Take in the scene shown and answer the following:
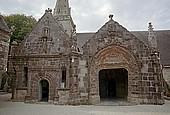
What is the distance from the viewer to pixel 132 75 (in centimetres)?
1263

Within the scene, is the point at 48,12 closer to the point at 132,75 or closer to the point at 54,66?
the point at 54,66

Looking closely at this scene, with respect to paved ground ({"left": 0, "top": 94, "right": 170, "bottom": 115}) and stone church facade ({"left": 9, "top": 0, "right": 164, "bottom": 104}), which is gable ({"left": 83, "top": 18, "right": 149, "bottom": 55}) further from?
paved ground ({"left": 0, "top": 94, "right": 170, "bottom": 115})

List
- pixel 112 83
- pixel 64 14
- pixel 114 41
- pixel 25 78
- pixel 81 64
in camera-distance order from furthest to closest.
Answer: pixel 64 14 < pixel 112 83 < pixel 25 78 < pixel 114 41 < pixel 81 64

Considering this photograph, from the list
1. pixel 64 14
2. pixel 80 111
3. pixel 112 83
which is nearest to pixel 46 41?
pixel 80 111

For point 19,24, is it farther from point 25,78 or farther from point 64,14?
point 25,78

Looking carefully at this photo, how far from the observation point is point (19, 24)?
25000 millimetres

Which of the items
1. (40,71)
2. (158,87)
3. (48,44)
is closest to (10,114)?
(40,71)

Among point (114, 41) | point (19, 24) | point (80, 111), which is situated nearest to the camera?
point (80, 111)

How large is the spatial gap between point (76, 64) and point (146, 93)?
5.75m

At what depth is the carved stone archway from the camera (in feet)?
40.6

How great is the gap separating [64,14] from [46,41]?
66.5 ft

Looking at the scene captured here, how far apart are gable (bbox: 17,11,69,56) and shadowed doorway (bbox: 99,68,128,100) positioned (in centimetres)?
688

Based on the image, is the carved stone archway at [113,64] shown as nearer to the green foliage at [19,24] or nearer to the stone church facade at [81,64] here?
the stone church facade at [81,64]

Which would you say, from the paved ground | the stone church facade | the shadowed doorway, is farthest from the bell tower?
the paved ground
